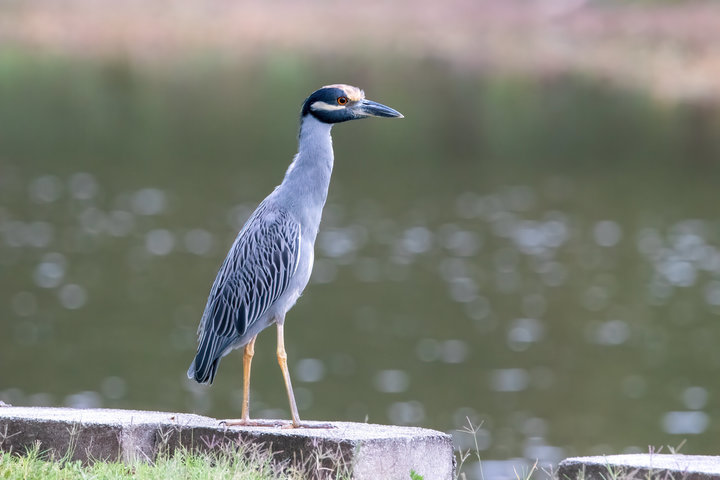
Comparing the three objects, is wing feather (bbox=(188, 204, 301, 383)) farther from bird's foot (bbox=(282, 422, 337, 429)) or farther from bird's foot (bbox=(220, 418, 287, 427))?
bird's foot (bbox=(282, 422, 337, 429))

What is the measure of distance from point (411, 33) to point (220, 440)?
153ft

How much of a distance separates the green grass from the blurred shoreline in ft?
116

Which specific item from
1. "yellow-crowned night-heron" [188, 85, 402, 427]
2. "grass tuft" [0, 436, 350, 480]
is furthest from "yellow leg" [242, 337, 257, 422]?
"grass tuft" [0, 436, 350, 480]

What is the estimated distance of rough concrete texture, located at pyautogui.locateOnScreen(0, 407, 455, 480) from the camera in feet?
16.4

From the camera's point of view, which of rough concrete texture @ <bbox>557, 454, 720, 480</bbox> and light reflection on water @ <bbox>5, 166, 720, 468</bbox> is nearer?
rough concrete texture @ <bbox>557, 454, 720, 480</bbox>

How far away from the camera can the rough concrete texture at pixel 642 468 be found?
4852 mm

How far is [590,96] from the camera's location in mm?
38844

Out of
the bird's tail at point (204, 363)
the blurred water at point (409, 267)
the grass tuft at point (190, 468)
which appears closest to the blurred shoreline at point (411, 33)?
the blurred water at point (409, 267)

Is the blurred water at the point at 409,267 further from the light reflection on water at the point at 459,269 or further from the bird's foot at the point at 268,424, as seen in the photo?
the bird's foot at the point at 268,424

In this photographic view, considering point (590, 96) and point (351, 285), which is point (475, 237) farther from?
point (590, 96)

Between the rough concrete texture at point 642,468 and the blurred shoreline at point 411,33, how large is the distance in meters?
35.0

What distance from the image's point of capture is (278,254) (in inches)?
234

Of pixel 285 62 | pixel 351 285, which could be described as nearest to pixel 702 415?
pixel 351 285

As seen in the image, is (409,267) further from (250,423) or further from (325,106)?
(250,423)
